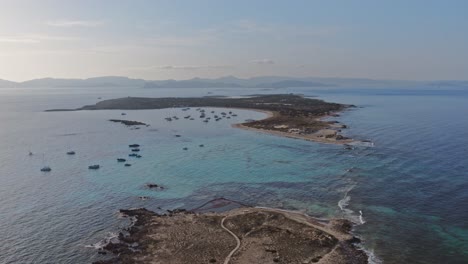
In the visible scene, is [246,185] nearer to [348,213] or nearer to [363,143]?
[348,213]

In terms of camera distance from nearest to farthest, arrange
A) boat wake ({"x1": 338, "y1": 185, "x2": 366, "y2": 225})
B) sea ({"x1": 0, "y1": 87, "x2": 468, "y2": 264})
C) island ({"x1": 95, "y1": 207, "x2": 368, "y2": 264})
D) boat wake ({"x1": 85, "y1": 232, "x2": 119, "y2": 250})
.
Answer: island ({"x1": 95, "y1": 207, "x2": 368, "y2": 264}), boat wake ({"x1": 85, "y1": 232, "x2": 119, "y2": 250}), sea ({"x1": 0, "y1": 87, "x2": 468, "y2": 264}), boat wake ({"x1": 338, "y1": 185, "x2": 366, "y2": 225})

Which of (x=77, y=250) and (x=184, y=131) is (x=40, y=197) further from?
(x=184, y=131)

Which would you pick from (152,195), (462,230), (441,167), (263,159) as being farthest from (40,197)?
(441,167)

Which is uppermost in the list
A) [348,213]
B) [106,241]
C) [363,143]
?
[363,143]

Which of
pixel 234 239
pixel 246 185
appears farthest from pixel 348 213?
pixel 246 185

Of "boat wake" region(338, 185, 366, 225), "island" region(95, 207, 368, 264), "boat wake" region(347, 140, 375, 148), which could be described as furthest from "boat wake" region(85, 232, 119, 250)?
"boat wake" region(347, 140, 375, 148)

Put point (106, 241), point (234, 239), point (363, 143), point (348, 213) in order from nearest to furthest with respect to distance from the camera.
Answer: point (234, 239), point (106, 241), point (348, 213), point (363, 143)

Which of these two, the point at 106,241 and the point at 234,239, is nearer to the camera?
the point at 234,239

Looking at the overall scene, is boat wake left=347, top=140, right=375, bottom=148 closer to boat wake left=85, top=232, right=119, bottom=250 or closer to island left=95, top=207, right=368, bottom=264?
island left=95, top=207, right=368, bottom=264
